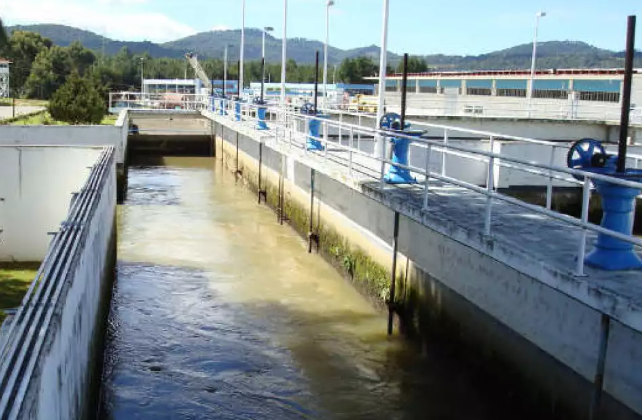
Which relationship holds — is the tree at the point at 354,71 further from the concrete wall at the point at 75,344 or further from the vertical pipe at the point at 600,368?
the vertical pipe at the point at 600,368

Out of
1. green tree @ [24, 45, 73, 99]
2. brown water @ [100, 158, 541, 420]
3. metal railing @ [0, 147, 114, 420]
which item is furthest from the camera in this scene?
green tree @ [24, 45, 73, 99]

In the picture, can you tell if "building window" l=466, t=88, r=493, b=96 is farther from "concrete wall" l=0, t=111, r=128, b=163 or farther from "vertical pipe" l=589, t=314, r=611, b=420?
"vertical pipe" l=589, t=314, r=611, b=420

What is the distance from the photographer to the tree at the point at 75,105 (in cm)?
3195

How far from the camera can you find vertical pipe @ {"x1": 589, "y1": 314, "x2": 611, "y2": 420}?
21.8 ft

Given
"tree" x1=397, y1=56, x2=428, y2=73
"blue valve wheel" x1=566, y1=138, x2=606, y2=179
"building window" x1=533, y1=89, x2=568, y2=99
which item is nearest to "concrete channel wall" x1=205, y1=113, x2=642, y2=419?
"blue valve wheel" x1=566, y1=138, x2=606, y2=179

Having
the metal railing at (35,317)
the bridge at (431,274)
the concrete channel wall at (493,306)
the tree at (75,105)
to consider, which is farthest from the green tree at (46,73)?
the metal railing at (35,317)

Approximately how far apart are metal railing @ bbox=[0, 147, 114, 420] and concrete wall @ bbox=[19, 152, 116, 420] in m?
0.05

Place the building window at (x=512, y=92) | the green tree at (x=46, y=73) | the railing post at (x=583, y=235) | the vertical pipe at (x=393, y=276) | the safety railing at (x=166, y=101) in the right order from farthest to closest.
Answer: the green tree at (x=46, y=73) < the building window at (x=512, y=92) < the safety railing at (x=166, y=101) < the vertical pipe at (x=393, y=276) < the railing post at (x=583, y=235)

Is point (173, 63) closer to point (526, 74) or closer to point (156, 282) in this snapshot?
point (526, 74)

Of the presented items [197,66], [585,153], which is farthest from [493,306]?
[197,66]

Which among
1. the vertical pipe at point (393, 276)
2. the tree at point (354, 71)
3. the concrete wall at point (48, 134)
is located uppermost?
the tree at point (354, 71)

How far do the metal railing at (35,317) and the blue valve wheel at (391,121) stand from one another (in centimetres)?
541

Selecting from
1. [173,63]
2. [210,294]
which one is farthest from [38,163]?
[173,63]

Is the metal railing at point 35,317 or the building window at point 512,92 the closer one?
the metal railing at point 35,317
